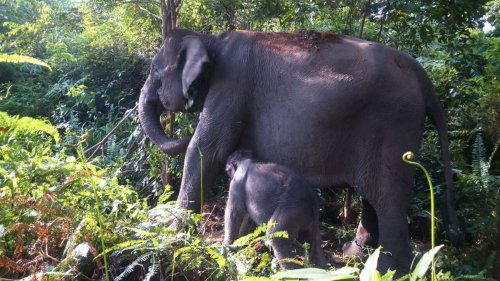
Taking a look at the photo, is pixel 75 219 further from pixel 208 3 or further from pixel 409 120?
pixel 208 3

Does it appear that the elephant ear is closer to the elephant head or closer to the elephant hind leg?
the elephant head

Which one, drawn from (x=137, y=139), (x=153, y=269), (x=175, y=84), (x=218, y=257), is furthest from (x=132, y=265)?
(x=137, y=139)

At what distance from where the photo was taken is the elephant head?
201 inches

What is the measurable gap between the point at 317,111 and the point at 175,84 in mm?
1595

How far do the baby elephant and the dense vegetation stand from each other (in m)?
0.22

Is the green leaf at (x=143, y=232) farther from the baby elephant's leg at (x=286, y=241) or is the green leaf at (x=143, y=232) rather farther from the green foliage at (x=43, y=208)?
the baby elephant's leg at (x=286, y=241)

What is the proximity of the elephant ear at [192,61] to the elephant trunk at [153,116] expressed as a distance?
0.53m

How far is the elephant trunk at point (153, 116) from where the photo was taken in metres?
5.53

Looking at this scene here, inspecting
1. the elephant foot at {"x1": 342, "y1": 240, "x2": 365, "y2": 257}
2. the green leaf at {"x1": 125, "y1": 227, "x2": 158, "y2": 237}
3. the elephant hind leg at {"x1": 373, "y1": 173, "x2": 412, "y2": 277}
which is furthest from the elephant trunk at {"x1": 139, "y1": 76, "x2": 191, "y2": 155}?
the green leaf at {"x1": 125, "y1": 227, "x2": 158, "y2": 237}

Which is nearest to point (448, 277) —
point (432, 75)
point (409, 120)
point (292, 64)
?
point (409, 120)

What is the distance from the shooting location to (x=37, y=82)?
9805 millimetres

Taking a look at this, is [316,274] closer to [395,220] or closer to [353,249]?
[395,220]

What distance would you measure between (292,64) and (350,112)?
2.26ft

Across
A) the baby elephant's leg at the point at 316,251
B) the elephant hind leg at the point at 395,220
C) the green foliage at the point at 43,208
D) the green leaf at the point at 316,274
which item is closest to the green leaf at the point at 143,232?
the green foliage at the point at 43,208
